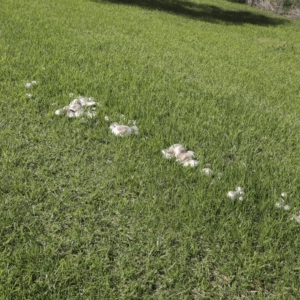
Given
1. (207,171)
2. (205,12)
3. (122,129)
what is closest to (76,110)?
(122,129)

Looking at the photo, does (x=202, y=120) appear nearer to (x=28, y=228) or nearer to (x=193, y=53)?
(x=28, y=228)

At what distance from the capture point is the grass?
89.3 inches

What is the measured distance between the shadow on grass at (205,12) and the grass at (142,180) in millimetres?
6573

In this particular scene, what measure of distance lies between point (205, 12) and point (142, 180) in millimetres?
11975

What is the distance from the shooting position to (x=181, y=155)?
132 inches

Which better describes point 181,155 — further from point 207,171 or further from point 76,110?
point 76,110

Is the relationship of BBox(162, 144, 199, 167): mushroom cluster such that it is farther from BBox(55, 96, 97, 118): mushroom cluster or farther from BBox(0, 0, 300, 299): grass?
BBox(55, 96, 97, 118): mushroom cluster

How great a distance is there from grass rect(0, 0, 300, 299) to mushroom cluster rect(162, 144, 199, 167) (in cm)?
7

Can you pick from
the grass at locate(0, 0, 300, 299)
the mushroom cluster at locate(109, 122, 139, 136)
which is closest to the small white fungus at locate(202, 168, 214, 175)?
the grass at locate(0, 0, 300, 299)

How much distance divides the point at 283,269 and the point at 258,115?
2426 millimetres

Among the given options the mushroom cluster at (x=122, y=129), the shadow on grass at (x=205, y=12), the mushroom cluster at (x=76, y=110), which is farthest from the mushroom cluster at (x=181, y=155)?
the shadow on grass at (x=205, y=12)

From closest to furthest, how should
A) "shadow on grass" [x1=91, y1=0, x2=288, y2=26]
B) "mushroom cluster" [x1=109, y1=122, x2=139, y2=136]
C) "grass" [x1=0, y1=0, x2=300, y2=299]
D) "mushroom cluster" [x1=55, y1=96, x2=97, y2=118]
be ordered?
"grass" [x1=0, y1=0, x2=300, y2=299] → "mushroom cluster" [x1=109, y1=122, x2=139, y2=136] → "mushroom cluster" [x1=55, y1=96, x2=97, y2=118] → "shadow on grass" [x1=91, y1=0, x2=288, y2=26]

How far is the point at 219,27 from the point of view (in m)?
10.8

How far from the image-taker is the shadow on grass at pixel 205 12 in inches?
488
